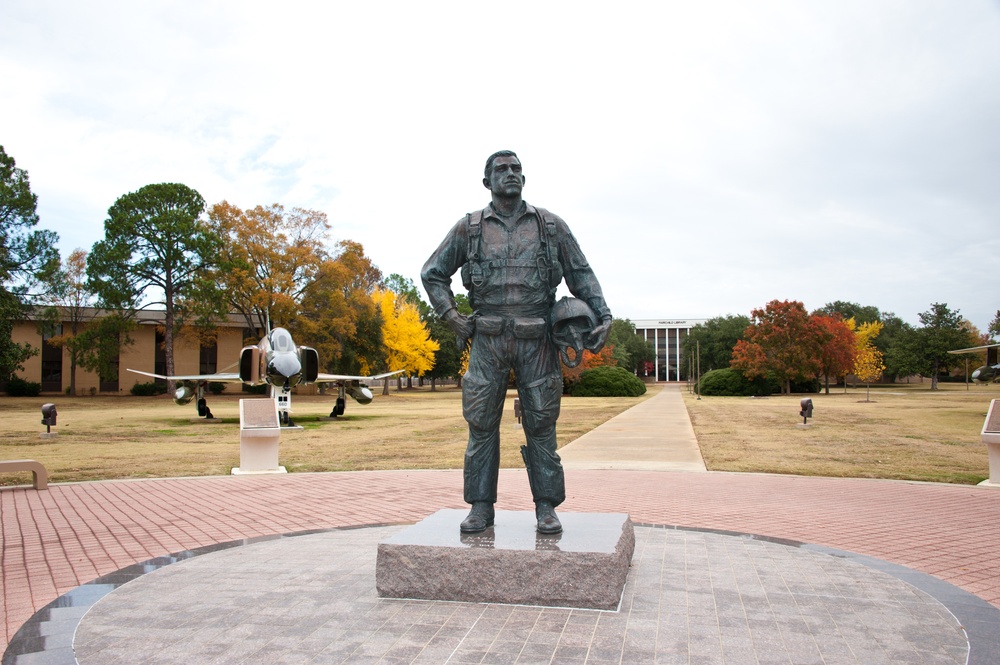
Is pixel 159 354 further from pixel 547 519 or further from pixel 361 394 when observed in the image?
A: pixel 547 519

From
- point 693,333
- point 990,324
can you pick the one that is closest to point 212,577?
point 990,324

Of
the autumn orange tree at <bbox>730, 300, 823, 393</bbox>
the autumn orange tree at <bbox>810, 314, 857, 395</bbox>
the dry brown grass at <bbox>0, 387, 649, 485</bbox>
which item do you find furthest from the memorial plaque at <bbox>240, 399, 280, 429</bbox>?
the autumn orange tree at <bbox>810, 314, 857, 395</bbox>

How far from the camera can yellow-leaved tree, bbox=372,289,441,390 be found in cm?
4906

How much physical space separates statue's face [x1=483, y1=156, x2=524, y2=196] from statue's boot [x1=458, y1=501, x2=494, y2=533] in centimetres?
206

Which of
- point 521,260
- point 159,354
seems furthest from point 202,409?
point 159,354

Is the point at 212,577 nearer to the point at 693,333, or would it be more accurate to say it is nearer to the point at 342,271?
the point at 342,271

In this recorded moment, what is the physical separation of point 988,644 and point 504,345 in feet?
9.79

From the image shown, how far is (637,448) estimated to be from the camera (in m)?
14.5

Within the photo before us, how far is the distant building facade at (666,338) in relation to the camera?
126m

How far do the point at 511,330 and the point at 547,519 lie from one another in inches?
48.1

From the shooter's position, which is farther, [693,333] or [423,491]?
[693,333]

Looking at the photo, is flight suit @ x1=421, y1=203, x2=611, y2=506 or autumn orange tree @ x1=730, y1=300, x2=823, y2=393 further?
autumn orange tree @ x1=730, y1=300, x2=823, y2=393

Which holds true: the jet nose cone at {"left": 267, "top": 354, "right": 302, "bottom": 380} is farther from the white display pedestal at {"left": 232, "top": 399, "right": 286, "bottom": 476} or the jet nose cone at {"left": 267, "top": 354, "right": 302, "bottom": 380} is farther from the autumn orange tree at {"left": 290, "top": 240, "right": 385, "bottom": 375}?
the autumn orange tree at {"left": 290, "top": 240, "right": 385, "bottom": 375}

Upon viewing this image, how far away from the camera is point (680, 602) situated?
4000 millimetres
